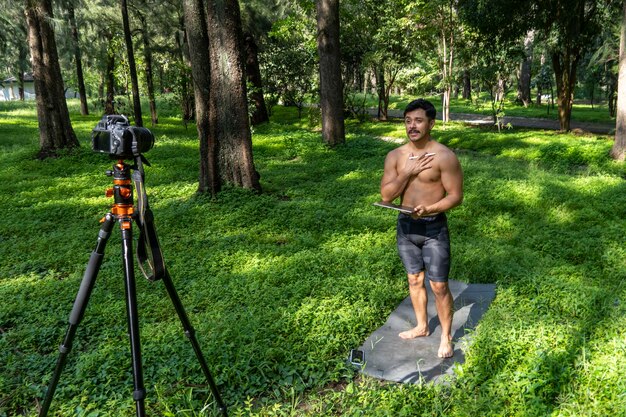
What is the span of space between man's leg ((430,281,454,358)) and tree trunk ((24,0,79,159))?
13.6m

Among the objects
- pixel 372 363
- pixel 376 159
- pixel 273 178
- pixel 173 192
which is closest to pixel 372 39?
pixel 376 159

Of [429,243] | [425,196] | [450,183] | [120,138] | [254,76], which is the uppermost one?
[254,76]

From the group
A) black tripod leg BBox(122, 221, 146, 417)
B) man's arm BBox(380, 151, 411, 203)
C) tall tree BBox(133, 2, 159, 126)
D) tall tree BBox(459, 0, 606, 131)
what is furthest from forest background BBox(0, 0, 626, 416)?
tall tree BBox(133, 2, 159, 126)

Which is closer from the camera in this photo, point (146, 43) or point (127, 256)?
point (127, 256)

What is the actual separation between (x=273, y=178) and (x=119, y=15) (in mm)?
20287

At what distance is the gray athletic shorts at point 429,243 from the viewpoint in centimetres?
398

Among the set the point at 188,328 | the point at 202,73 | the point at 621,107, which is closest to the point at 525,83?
the point at 621,107

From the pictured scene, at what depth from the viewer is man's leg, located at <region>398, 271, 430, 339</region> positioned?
421 centimetres

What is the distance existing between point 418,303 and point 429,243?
0.65m

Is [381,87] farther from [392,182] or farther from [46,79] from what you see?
[392,182]

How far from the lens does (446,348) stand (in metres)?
4.05

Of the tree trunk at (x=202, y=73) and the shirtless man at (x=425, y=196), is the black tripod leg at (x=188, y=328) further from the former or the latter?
the tree trunk at (x=202, y=73)

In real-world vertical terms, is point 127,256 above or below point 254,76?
below

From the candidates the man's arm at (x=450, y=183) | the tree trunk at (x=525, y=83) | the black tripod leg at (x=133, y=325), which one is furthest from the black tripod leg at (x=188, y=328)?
the tree trunk at (x=525, y=83)
